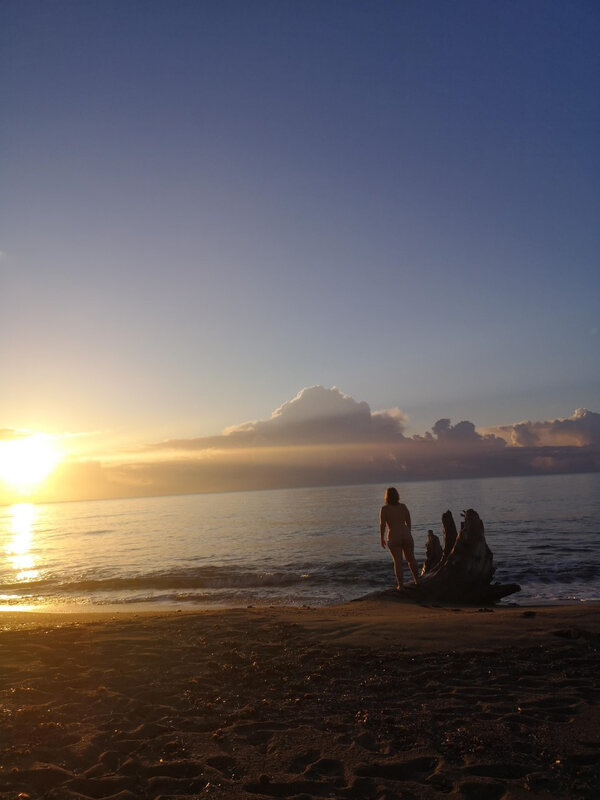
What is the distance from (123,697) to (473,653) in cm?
510

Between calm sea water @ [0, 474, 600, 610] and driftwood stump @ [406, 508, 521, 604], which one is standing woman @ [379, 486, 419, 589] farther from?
calm sea water @ [0, 474, 600, 610]

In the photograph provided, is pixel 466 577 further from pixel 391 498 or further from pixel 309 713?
pixel 309 713

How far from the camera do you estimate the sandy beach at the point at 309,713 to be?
4.30 m

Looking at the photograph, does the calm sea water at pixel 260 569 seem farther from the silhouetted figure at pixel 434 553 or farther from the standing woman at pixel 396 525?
Result: the standing woman at pixel 396 525

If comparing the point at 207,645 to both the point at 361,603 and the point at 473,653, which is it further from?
the point at 361,603

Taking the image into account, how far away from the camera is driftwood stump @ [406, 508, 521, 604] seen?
14.6 metres

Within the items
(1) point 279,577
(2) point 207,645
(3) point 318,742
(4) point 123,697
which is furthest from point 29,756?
(1) point 279,577

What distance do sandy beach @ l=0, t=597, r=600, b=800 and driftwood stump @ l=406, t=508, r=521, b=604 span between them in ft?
15.2

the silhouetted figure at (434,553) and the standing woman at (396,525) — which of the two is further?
the silhouetted figure at (434,553)

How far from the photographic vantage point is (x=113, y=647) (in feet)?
30.3

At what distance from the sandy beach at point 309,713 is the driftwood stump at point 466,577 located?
4646 mm

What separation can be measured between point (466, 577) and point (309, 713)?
1050 centimetres

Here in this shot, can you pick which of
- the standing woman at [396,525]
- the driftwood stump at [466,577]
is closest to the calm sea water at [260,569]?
the driftwood stump at [466,577]

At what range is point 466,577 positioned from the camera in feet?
49.1
